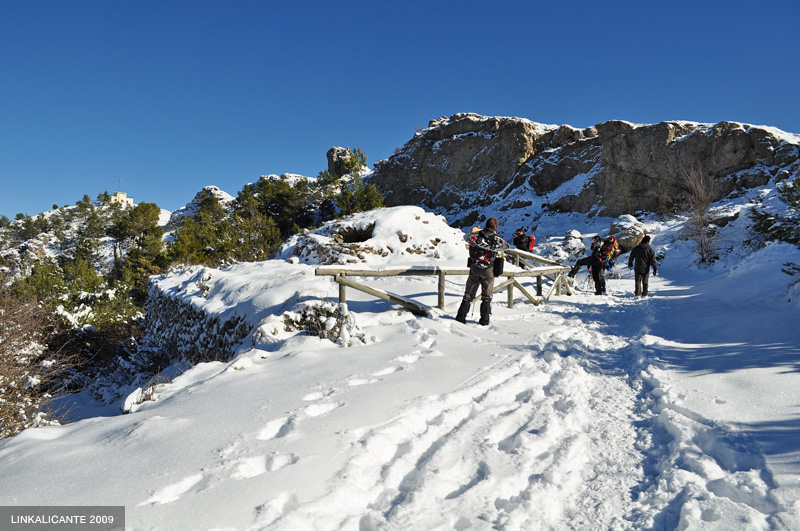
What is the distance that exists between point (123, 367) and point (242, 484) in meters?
9.76

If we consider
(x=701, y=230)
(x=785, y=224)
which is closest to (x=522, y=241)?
(x=785, y=224)

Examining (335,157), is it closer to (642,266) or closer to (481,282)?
(642,266)

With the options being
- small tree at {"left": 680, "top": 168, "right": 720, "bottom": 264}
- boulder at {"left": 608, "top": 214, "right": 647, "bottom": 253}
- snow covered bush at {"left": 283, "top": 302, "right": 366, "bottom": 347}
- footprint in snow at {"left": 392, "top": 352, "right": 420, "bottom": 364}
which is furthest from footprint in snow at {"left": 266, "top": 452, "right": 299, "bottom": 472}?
boulder at {"left": 608, "top": 214, "right": 647, "bottom": 253}

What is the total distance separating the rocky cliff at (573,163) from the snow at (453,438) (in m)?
26.5

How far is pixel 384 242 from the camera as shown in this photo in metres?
11.2

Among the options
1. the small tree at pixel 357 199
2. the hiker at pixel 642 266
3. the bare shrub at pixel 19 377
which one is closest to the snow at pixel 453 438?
the bare shrub at pixel 19 377

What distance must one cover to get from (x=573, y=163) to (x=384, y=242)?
3510cm

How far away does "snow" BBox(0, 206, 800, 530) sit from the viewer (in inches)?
77.7

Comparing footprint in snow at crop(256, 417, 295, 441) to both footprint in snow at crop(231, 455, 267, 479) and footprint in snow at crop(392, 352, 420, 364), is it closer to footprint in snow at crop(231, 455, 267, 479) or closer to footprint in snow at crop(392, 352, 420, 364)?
footprint in snow at crop(231, 455, 267, 479)

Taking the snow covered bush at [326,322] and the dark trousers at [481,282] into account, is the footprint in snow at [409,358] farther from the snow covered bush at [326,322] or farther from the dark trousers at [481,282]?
the dark trousers at [481,282]

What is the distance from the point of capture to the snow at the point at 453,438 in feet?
6.47

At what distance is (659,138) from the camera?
102 feet

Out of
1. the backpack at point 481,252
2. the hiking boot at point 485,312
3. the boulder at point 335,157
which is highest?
the boulder at point 335,157

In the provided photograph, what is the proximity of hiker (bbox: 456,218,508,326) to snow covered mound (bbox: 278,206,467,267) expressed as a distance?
3801 mm
